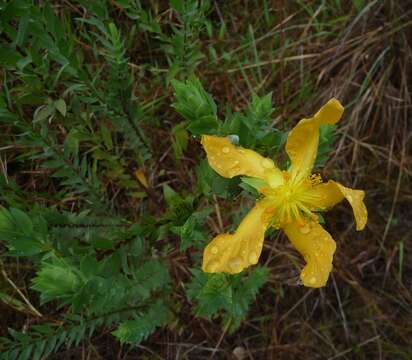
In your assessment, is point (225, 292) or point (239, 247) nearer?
point (239, 247)

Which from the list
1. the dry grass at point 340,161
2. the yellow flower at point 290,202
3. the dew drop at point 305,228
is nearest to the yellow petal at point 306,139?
the yellow flower at point 290,202

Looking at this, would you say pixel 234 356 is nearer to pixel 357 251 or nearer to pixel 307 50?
pixel 357 251

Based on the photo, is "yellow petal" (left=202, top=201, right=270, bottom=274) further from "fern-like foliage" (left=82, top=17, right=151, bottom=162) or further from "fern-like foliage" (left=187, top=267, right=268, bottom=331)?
"fern-like foliage" (left=82, top=17, right=151, bottom=162)

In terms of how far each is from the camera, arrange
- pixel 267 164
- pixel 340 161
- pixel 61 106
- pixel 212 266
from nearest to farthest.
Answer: pixel 212 266, pixel 267 164, pixel 61 106, pixel 340 161

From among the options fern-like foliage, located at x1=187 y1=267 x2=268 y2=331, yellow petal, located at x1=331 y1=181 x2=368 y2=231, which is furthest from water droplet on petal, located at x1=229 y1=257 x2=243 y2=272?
yellow petal, located at x1=331 y1=181 x2=368 y2=231

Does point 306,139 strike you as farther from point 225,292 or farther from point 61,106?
point 61,106

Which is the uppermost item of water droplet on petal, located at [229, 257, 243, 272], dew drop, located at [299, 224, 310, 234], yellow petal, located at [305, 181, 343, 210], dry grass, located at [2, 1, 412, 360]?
yellow petal, located at [305, 181, 343, 210]

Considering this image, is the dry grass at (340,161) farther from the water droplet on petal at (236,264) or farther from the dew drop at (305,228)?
the water droplet on petal at (236,264)

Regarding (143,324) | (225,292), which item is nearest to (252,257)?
(225,292)
